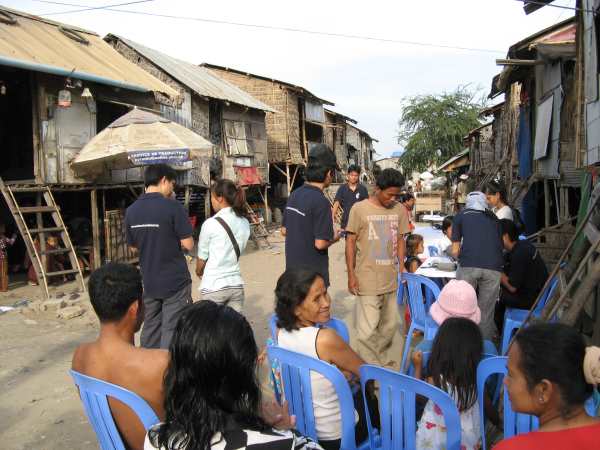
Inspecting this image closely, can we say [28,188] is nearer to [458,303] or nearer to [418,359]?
[458,303]

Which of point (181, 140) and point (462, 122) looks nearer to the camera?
point (181, 140)

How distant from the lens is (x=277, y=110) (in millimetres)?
21156

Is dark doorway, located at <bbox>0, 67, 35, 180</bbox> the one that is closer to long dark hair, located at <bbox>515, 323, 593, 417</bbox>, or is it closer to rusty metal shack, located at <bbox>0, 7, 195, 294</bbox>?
rusty metal shack, located at <bbox>0, 7, 195, 294</bbox>

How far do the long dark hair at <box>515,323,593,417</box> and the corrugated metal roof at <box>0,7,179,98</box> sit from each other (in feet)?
28.5

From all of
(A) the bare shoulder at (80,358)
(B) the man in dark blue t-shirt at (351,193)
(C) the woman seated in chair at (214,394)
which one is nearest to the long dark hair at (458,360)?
(C) the woman seated in chair at (214,394)

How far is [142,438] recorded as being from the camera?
80.1 inches

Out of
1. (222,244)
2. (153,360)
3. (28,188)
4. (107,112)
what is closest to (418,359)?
(153,360)

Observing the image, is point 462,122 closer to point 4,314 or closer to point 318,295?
point 4,314

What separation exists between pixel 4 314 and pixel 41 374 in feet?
9.23

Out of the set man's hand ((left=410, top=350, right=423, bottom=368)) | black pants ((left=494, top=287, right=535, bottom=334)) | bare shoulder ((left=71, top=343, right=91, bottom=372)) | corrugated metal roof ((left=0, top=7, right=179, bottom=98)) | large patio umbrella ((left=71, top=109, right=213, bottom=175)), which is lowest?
black pants ((left=494, top=287, right=535, bottom=334))

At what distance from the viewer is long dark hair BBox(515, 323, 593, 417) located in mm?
1551

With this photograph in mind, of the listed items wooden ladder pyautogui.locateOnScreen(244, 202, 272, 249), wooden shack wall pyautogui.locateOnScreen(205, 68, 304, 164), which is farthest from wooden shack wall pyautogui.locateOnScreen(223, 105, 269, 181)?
wooden ladder pyautogui.locateOnScreen(244, 202, 272, 249)

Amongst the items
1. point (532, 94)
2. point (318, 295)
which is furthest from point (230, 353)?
point (532, 94)

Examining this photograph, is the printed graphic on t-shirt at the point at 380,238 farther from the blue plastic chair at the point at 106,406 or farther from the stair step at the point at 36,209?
the stair step at the point at 36,209
